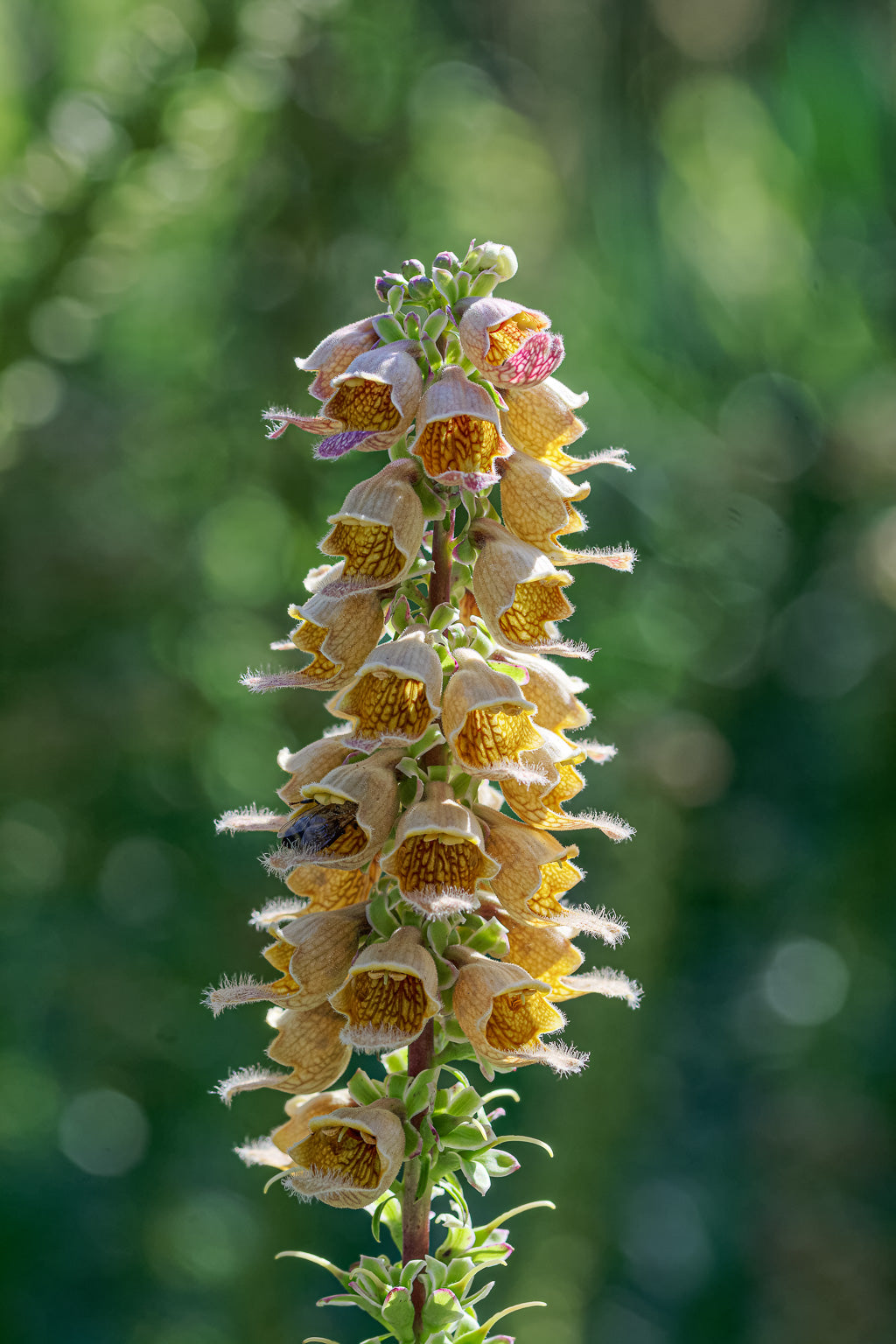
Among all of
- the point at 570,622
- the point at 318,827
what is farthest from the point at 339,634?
the point at 570,622

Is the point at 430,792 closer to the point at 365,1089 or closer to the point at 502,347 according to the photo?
the point at 365,1089

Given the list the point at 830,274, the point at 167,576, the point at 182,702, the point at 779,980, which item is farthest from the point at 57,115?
the point at 779,980

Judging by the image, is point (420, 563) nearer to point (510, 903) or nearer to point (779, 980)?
point (510, 903)

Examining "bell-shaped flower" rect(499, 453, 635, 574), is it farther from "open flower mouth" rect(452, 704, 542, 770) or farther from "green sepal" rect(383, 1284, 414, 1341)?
"green sepal" rect(383, 1284, 414, 1341)

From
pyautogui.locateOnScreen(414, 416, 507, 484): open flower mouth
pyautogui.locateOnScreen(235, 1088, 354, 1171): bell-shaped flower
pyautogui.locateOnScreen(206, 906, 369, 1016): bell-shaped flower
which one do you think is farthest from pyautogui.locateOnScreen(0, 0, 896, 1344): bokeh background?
pyautogui.locateOnScreen(414, 416, 507, 484): open flower mouth

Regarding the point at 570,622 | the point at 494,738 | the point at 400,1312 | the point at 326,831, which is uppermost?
the point at 570,622

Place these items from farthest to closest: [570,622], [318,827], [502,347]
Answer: [570,622], [502,347], [318,827]
